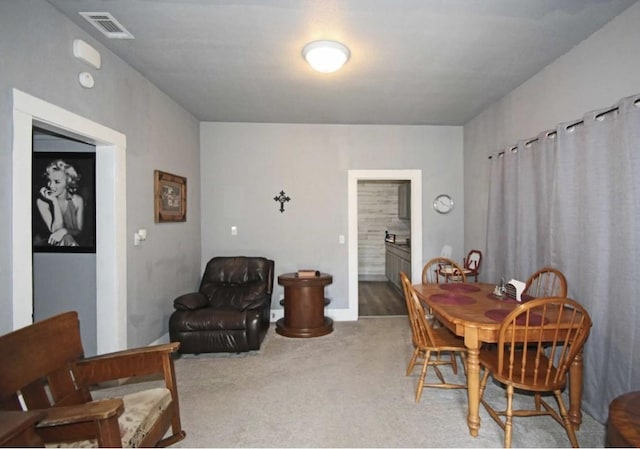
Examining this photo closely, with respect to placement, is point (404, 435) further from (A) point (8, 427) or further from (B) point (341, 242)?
(B) point (341, 242)

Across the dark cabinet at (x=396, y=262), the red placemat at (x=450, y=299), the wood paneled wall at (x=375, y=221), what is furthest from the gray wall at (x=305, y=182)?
the wood paneled wall at (x=375, y=221)

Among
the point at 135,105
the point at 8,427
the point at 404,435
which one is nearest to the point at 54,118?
the point at 135,105

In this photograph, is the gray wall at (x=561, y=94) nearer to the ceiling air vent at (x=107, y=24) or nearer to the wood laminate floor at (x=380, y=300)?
the wood laminate floor at (x=380, y=300)

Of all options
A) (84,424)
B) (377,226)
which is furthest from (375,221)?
(84,424)

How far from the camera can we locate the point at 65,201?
9.48ft

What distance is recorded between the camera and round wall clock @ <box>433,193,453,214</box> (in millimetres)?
4539

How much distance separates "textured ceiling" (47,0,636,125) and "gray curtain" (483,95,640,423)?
71 cm

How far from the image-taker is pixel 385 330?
4.05m

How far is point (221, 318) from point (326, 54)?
266 cm

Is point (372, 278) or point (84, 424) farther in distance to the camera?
point (372, 278)

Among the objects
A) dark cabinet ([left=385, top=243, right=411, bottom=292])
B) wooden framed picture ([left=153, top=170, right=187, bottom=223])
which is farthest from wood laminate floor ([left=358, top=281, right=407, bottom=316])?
wooden framed picture ([left=153, top=170, right=187, bottom=223])

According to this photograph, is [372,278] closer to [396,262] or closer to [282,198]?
[396,262]

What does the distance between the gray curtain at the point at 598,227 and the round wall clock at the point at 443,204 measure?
5.25ft

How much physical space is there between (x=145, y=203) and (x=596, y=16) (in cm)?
391
